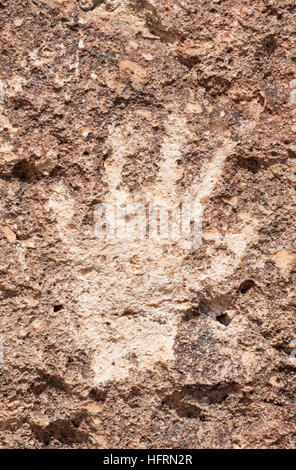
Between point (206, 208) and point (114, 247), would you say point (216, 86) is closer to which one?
point (206, 208)

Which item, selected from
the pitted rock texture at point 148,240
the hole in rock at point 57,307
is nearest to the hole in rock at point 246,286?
the pitted rock texture at point 148,240

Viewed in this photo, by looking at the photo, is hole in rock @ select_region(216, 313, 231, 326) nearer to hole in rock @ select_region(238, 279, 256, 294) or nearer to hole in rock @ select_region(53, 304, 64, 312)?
hole in rock @ select_region(238, 279, 256, 294)

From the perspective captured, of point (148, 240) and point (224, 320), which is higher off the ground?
point (148, 240)

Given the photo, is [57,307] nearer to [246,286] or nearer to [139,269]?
[139,269]

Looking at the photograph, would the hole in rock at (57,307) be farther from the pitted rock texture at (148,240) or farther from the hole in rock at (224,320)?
the hole in rock at (224,320)

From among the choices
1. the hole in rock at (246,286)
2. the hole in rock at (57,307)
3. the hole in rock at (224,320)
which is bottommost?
the hole in rock at (224,320)

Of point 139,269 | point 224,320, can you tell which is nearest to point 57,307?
point 139,269

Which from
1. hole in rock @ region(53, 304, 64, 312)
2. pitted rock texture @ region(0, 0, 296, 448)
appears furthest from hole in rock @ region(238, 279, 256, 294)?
hole in rock @ region(53, 304, 64, 312)

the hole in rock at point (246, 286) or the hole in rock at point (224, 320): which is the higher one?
the hole in rock at point (246, 286)
